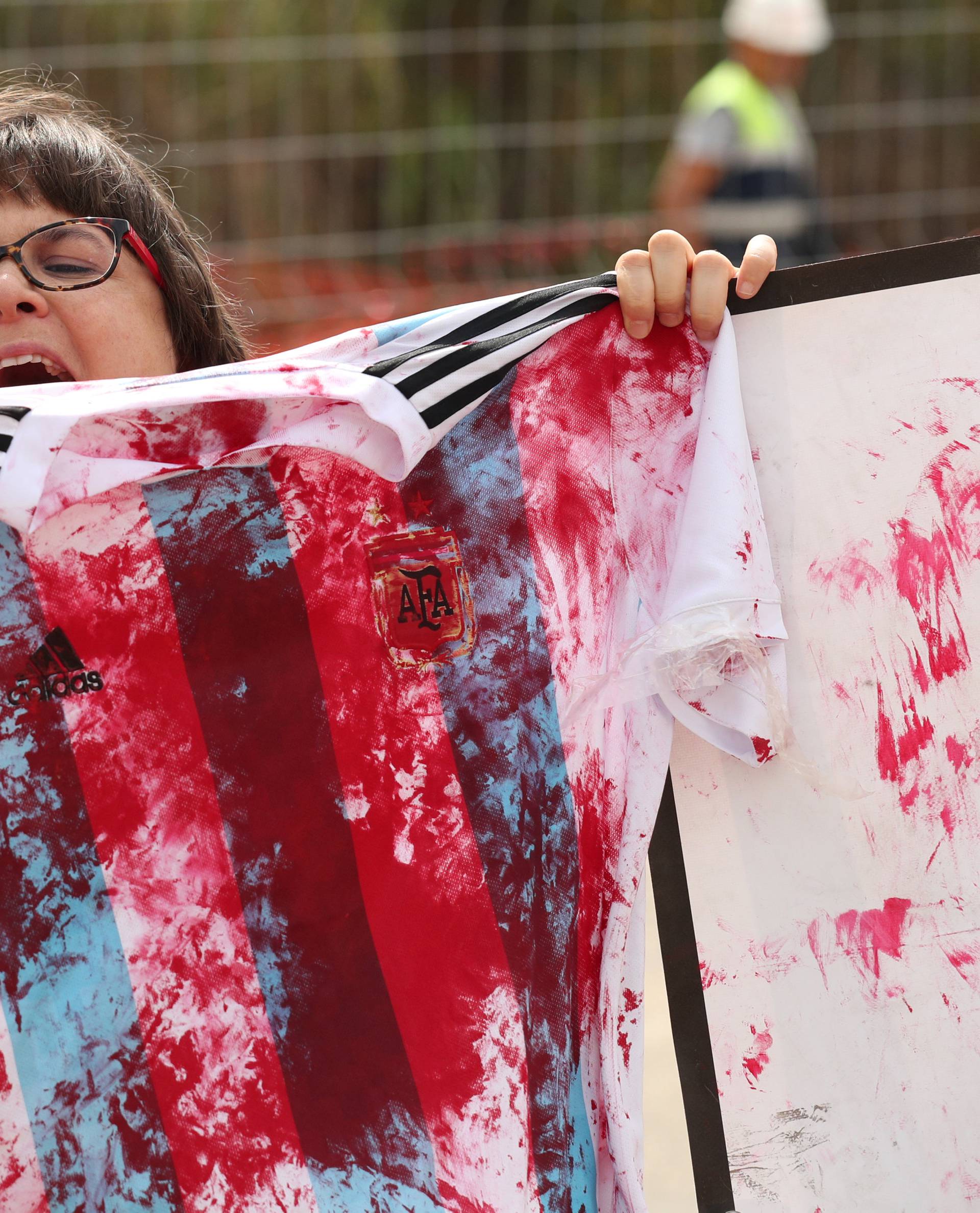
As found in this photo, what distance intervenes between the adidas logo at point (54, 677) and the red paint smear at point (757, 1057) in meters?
0.92

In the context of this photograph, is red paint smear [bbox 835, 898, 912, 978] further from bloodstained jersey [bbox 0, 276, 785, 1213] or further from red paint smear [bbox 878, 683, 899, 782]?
bloodstained jersey [bbox 0, 276, 785, 1213]

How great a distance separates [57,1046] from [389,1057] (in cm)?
37

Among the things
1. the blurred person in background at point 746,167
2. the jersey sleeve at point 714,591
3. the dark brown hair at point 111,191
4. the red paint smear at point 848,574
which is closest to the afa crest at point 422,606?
the jersey sleeve at point 714,591

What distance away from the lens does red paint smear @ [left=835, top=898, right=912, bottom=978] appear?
158 cm

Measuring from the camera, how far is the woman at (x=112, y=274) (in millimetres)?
1550

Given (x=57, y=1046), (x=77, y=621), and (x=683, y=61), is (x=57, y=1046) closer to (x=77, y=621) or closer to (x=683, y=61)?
(x=77, y=621)

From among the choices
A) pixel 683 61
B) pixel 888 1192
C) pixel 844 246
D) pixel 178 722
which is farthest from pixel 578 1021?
pixel 683 61

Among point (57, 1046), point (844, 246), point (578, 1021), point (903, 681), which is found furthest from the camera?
point (844, 246)

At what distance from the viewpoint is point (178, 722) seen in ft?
4.76

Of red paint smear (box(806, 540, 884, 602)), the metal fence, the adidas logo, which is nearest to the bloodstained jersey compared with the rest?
the adidas logo

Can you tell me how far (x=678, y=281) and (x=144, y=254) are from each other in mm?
811

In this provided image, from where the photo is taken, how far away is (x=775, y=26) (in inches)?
183

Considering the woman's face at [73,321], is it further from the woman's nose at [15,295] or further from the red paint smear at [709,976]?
the red paint smear at [709,976]

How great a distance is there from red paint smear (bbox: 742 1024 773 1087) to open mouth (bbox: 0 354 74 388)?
1.24m
